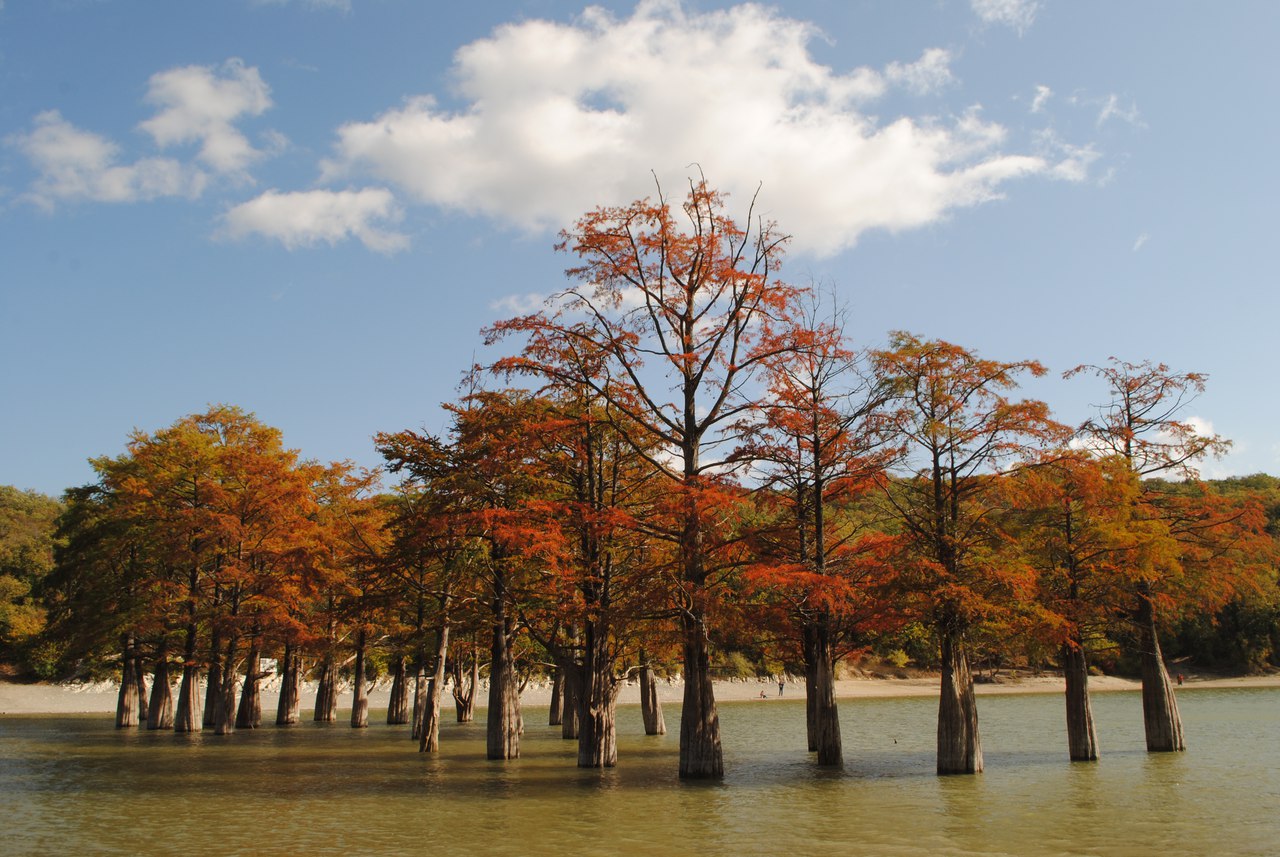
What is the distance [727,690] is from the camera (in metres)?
85.4

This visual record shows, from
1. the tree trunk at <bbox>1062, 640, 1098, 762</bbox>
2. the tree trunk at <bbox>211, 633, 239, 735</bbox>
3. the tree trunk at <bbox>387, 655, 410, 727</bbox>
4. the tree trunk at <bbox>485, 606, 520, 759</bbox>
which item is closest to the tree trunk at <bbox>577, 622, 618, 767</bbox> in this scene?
the tree trunk at <bbox>485, 606, 520, 759</bbox>

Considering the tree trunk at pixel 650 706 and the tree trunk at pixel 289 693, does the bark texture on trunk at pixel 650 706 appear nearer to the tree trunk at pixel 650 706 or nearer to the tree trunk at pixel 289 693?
the tree trunk at pixel 650 706

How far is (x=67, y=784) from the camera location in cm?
2666

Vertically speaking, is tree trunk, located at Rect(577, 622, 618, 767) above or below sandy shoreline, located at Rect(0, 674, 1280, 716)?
above

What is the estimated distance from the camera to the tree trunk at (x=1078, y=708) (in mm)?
28547

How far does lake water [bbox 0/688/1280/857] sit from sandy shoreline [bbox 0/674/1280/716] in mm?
37797

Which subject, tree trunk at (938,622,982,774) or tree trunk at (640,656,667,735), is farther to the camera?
tree trunk at (640,656,667,735)

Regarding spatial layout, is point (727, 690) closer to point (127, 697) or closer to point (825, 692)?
point (127, 697)

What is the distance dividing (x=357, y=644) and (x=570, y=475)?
27.6 m

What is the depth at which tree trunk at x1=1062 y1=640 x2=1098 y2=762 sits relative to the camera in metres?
28.5

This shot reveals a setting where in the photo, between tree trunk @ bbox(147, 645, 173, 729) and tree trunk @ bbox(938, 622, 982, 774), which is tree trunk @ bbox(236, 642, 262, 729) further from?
tree trunk @ bbox(938, 622, 982, 774)

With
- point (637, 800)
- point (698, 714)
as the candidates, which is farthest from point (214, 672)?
point (637, 800)

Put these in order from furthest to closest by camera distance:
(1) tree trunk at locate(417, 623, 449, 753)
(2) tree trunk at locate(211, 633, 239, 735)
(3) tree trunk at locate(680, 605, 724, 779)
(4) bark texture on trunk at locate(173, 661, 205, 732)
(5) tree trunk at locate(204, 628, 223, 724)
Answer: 1. (4) bark texture on trunk at locate(173, 661, 205, 732)
2. (2) tree trunk at locate(211, 633, 239, 735)
3. (5) tree trunk at locate(204, 628, 223, 724)
4. (1) tree trunk at locate(417, 623, 449, 753)
5. (3) tree trunk at locate(680, 605, 724, 779)

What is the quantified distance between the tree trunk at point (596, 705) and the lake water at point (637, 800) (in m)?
0.79
